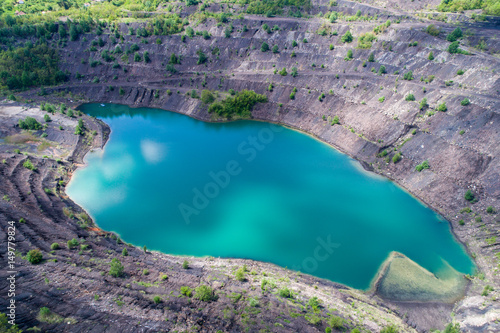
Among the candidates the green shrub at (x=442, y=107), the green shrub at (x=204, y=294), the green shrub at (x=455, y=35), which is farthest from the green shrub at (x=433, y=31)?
the green shrub at (x=204, y=294)

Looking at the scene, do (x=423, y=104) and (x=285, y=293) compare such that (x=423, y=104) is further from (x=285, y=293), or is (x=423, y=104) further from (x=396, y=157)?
(x=285, y=293)

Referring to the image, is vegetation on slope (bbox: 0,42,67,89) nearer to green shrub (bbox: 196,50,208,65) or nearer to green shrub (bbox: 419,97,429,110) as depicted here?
green shrub (bbox: 196,50,208,65)

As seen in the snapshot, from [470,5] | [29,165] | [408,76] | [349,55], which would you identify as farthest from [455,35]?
[29,165]

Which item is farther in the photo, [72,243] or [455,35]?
[455,35]

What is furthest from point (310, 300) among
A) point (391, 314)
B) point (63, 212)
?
point (63, 212)

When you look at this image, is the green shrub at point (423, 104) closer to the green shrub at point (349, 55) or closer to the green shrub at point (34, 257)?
the green shrub at point (349, 55)

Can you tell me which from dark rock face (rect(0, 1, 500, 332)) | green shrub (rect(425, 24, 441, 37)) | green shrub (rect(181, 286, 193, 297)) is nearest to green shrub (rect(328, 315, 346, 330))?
dark rock face (rect(0, 1, 500, 332))
